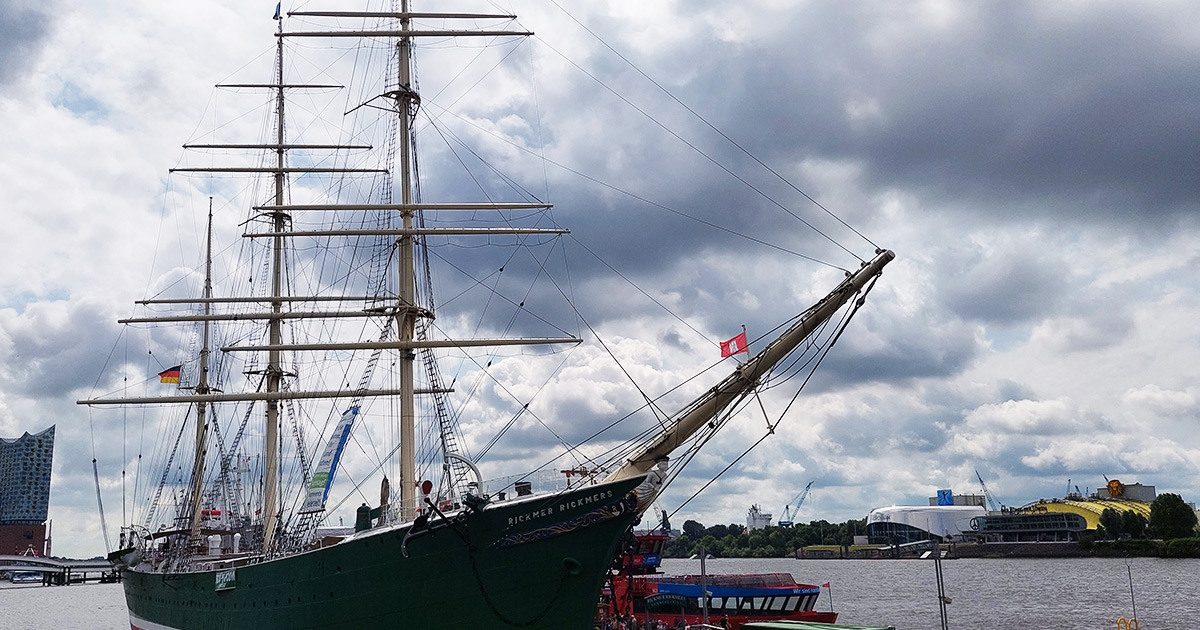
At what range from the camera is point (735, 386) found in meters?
26.1

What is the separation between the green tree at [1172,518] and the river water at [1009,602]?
6.37 meters

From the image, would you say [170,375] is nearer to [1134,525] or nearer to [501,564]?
[501,564]

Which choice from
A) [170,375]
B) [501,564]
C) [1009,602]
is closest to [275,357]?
[170,375]

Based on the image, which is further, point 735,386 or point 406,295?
→ point 406,295

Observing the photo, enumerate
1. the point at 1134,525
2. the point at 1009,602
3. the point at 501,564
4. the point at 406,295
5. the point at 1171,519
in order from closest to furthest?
the point at 501,564 → the point at 406,295 → the point at 1009,602 → the point at 1171,519 → the point at 1134,525

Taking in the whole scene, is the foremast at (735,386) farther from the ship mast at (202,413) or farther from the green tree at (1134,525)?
the green tree at (1134,525)

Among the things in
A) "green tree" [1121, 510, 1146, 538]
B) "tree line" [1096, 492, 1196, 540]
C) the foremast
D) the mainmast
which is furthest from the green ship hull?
"green tree" [1121, 510, 1146, 538]

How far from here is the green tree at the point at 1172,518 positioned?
11988 cm

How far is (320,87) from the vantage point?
54750 millimetres

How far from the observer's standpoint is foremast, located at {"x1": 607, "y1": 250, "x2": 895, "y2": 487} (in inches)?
1008

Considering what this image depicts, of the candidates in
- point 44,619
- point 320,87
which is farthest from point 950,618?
point 44,619

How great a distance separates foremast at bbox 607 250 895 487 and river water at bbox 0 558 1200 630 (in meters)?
35.1

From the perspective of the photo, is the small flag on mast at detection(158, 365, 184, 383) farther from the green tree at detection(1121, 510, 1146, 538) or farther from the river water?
the green tree at detection(1121, 510, 1146, 538)

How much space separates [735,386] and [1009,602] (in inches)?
2081
